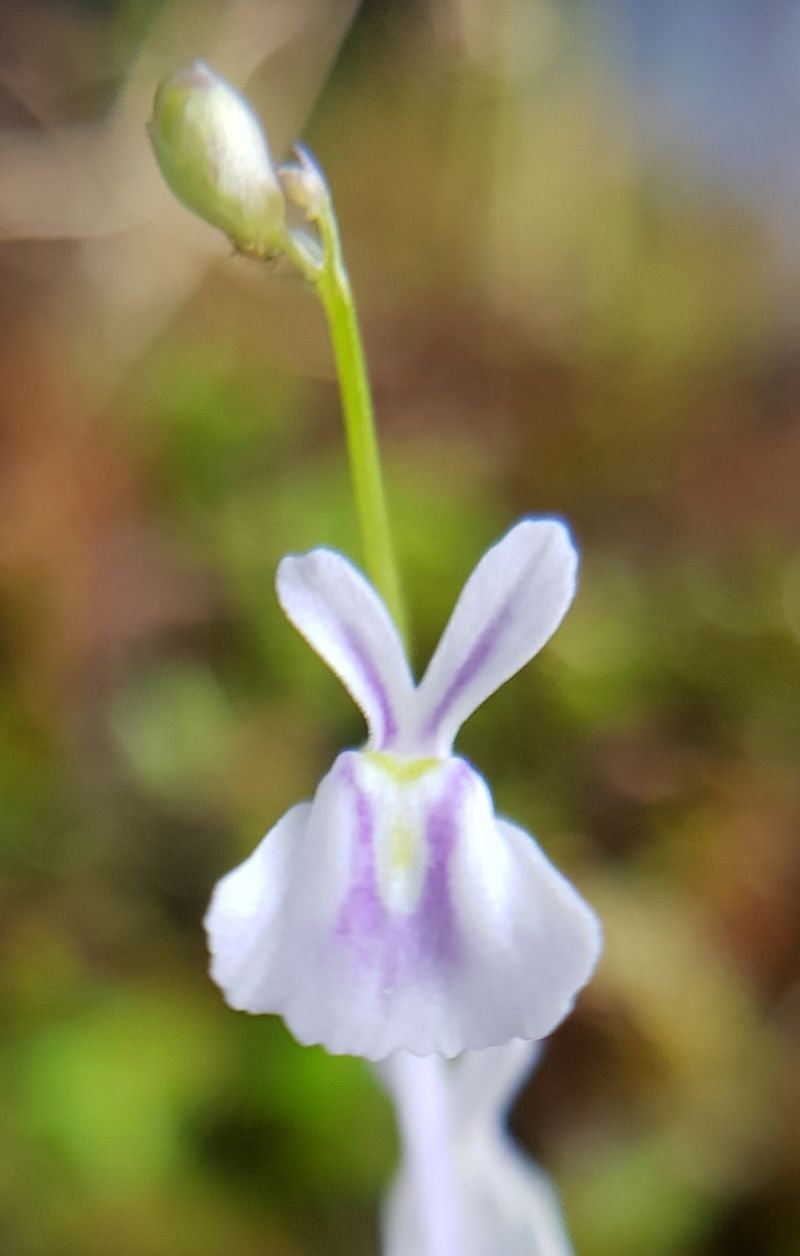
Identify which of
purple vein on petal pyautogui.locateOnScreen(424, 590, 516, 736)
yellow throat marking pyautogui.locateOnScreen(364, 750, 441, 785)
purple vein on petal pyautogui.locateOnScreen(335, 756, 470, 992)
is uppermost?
purple vein on petal pyautogui.locateOnScreen(424, 590, 516, 736)

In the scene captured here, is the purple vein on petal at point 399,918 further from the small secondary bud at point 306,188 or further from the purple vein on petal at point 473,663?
the small secondary bud at point 306,188

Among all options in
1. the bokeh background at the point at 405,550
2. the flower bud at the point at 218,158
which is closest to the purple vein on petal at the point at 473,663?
the flower bud at the point at 218,158

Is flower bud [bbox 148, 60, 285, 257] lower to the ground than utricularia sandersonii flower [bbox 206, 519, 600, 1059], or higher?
higher

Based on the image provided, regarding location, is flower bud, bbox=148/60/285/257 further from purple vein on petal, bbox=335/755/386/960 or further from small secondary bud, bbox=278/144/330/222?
purple vein on petal, bbox=335/755/386/960

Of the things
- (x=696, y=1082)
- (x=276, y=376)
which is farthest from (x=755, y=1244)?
(x=276, y=376)

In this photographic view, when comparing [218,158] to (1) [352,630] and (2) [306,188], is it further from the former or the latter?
(1) [352,630]

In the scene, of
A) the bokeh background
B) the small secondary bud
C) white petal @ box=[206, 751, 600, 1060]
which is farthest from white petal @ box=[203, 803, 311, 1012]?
the bokeh background

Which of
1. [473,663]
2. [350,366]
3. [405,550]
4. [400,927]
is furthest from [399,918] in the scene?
[405,550]
